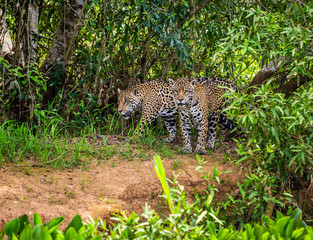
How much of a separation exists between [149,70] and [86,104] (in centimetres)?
169

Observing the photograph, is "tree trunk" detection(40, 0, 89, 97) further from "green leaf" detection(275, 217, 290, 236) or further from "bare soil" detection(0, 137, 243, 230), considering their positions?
"green leaf" detection(275, 217, 290, 236)

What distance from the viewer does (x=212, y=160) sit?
19.7 ft

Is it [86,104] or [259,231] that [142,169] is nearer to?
[86,104]

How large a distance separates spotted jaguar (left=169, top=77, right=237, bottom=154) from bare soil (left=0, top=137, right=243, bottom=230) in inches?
35.0

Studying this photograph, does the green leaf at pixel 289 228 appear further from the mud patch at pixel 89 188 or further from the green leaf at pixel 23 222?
the mud patch at pixel 89 188

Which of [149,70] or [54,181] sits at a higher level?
[149,70]

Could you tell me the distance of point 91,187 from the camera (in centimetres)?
480

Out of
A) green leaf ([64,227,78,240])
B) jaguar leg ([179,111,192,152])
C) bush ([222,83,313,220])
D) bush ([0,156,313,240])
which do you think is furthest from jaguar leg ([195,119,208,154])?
green leaf ([64,227,78,240])

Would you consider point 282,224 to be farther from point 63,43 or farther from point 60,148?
point 63,43

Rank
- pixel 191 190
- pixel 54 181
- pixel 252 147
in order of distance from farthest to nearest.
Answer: pixel 191 190
pixel 54 181
pixel 252 147

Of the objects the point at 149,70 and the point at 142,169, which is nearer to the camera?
the point at 142,169

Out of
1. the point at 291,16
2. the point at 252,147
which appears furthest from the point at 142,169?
the point at 291,16

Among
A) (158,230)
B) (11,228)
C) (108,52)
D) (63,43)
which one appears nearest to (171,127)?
(108,52)

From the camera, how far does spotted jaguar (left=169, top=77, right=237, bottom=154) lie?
6.49m
